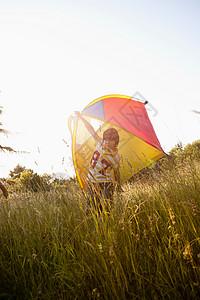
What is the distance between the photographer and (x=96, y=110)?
16.6ft

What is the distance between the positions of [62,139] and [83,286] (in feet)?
5.71

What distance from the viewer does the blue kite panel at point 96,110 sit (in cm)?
492

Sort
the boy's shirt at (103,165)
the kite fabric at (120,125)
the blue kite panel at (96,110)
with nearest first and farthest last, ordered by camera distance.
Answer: the boy's shirt at (103,165) → the kite fabric at (120,125) → the blue kite panel at (96,110)

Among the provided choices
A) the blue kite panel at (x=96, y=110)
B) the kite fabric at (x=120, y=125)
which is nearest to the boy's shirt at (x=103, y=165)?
the kite fabric at (x=120, y=125)

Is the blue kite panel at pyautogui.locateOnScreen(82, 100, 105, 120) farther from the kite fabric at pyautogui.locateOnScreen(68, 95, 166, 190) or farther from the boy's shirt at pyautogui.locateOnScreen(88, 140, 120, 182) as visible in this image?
the boy's shirt at pyautogui.locateOnScreen(88, 140, 120, 182)

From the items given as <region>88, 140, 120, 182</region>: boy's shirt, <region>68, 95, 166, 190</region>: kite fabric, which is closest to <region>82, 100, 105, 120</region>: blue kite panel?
<region>68, 95, 166, 190</region>: kite fabric

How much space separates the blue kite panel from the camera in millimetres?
4918

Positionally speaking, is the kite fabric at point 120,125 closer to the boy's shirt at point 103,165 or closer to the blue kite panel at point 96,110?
the blue kite panel at point 96,110

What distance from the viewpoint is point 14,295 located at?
1.26 m

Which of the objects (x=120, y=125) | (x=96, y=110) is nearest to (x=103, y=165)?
(x=120, y=125)

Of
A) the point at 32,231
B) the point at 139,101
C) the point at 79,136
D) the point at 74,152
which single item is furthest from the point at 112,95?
the point at 32,231

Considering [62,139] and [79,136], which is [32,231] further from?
[79,136]

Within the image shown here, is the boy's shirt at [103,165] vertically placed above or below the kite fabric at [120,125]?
below

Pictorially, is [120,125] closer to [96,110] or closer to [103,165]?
[96,110]
